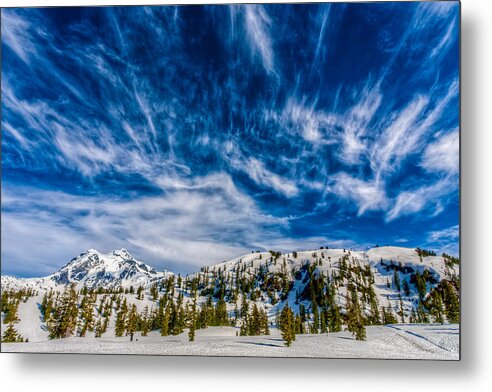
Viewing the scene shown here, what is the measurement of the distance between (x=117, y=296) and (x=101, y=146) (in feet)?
8.96

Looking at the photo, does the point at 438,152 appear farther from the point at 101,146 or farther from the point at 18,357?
the point at 18,357

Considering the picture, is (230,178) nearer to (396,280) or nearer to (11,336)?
(396,280)

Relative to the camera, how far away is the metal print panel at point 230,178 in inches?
257

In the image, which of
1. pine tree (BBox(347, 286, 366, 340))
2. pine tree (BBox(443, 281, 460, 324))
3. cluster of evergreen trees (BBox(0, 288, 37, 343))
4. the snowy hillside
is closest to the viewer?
pine tree (BBox(443, 281, 460, 324))

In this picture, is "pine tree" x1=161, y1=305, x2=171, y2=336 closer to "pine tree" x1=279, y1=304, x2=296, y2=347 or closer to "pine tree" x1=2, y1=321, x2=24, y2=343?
"pine tree" x1=279, y1=304, x2=296, y2=347

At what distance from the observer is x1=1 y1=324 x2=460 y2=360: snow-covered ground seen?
20.6ft

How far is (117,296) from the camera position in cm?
Result: 697

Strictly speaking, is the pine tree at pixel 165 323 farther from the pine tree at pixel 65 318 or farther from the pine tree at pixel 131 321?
the pine tree at pixel 65 318

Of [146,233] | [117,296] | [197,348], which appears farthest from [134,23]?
[197,348]

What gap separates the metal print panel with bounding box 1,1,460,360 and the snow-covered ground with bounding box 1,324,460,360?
0.10 feet

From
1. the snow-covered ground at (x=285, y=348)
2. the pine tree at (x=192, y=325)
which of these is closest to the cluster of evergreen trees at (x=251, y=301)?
the pine tree at (x=192, y=325)

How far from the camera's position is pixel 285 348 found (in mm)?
6555

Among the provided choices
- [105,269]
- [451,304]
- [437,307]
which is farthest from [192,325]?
[451,304]

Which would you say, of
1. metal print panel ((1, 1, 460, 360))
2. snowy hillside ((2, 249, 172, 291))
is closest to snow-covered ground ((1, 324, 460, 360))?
metal print panel ((1, 1, 460, 360))
